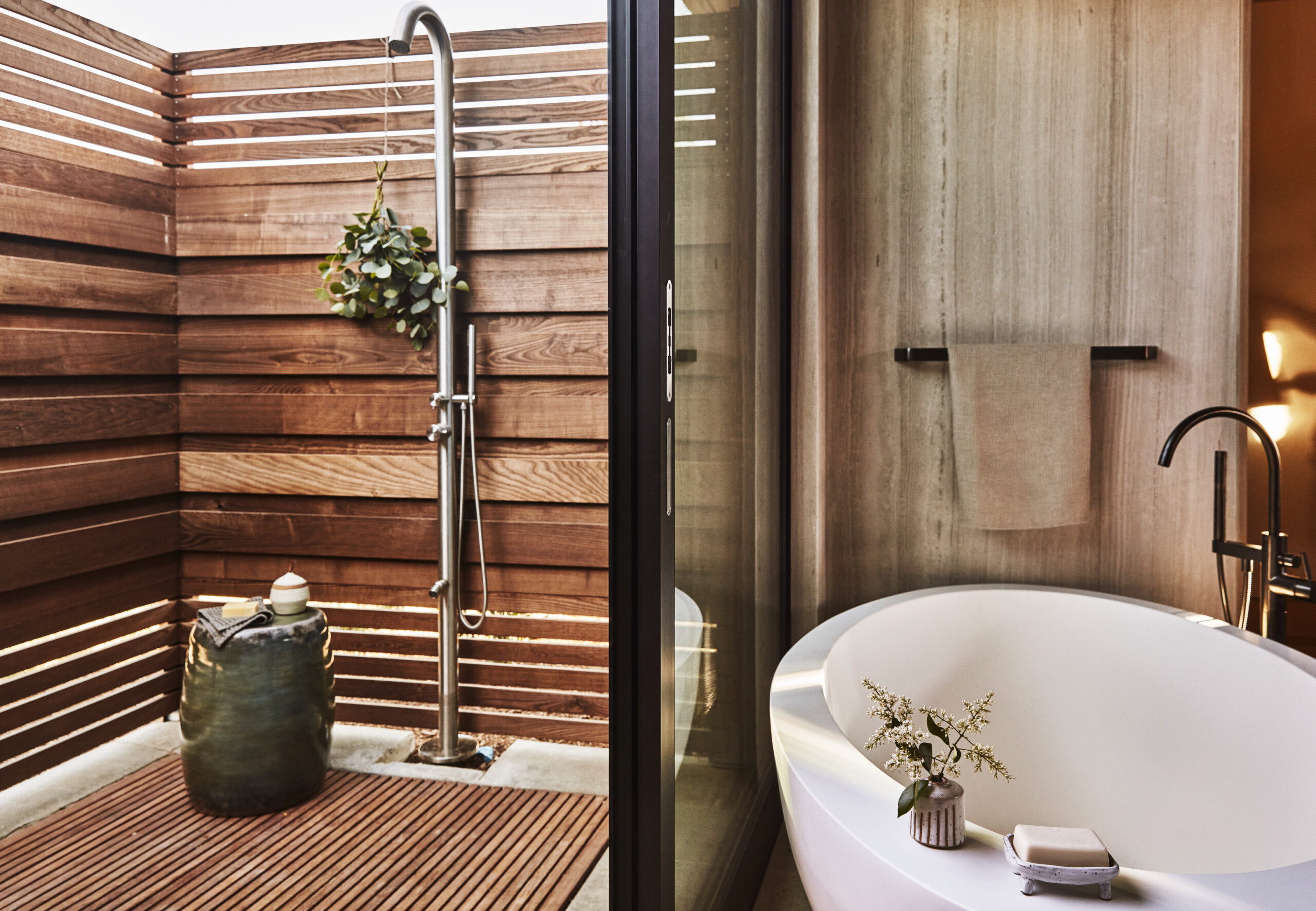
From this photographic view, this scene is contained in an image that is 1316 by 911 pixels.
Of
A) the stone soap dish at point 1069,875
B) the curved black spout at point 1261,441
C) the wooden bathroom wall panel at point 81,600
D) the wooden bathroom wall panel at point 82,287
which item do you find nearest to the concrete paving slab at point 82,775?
the wooden bathroom wall panel at point 81,600

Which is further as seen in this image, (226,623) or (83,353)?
(83,353)

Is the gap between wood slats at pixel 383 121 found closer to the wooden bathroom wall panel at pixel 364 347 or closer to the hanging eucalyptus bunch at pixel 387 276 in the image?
the hanging eucalyptus bunch at pixel 387 276

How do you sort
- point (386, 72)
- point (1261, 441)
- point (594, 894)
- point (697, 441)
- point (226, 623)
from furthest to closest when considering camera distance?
point (386, 72) → point (226, 623) → point (594, 894) → point (1261, 441) → point (697, 441)

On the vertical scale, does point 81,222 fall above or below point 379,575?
above

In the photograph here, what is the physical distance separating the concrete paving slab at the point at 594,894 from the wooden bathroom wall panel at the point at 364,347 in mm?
1250

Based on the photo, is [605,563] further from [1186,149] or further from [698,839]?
[1186,149]

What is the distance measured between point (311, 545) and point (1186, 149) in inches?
101

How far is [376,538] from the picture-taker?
268 cm

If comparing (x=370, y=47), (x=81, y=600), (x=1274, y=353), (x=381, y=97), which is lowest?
(x=81, y=600)

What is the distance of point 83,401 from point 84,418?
5cm

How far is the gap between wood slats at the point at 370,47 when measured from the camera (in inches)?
96.3

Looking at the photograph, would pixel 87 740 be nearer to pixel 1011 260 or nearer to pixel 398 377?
pixel 398 377

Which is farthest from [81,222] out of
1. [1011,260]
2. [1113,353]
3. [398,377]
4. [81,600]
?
[1113,353]

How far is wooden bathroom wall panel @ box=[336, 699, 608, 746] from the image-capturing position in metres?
2.64
